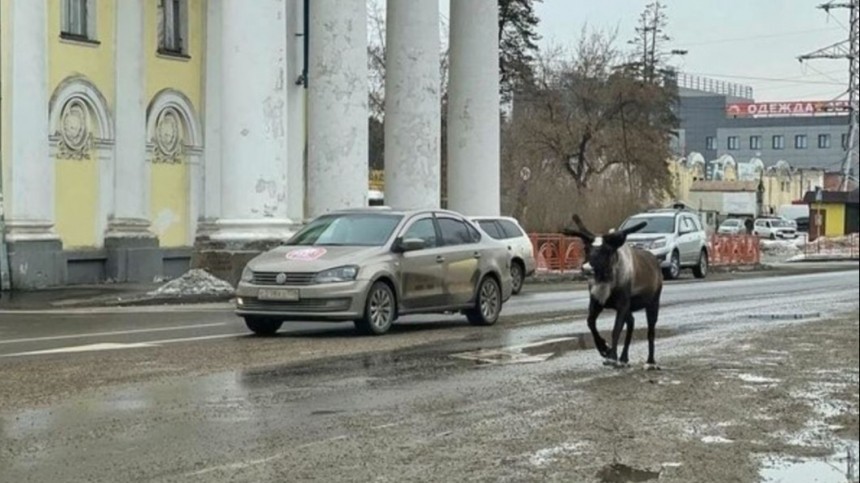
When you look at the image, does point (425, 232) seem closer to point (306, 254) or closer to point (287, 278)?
point (306, 254)

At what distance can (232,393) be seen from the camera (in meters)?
11.1

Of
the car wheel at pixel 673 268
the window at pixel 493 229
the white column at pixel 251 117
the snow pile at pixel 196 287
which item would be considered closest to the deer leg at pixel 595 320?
the snow pile at pixel 196 287

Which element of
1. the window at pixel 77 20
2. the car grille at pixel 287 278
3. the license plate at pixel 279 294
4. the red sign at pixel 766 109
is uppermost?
the red sign at pixel 766 109

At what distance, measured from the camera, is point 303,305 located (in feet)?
52.1

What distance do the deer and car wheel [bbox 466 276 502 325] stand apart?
5.11m

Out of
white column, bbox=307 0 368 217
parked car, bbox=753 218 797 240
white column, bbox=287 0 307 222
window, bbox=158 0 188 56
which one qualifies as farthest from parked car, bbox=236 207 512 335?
parked car, bbox=753 218 797 240

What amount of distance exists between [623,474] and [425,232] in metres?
10.1

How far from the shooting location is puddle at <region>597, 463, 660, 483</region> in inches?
299

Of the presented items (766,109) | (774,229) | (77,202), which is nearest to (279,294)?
(77,202)

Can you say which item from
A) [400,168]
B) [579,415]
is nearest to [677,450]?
[579,415]

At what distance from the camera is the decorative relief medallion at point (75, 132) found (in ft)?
100

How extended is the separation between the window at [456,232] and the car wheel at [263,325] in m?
2.75

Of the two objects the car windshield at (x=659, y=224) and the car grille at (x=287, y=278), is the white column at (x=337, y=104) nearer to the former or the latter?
the car windshield at (x=659, y=224)

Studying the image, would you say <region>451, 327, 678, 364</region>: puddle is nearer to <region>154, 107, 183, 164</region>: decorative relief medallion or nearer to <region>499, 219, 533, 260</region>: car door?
<region>499, 219, 533, 260</region>: car door
